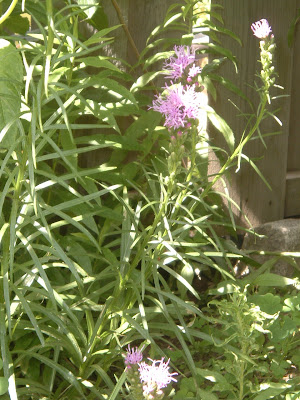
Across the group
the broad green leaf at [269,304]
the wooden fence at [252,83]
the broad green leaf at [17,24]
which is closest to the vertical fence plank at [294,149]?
the wooden fence at [252,83]

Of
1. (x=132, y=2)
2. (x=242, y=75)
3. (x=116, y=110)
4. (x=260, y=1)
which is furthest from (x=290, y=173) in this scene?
(x=116, y=110)

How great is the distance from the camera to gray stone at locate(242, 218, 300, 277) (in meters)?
2.78

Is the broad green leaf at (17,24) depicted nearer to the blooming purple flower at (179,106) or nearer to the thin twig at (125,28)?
the thin twig at (125,28)

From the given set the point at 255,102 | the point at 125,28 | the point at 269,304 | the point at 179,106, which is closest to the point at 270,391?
the point at 269,304

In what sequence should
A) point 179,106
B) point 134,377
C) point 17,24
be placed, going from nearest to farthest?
point 134,377
point 179,106
point 17,24

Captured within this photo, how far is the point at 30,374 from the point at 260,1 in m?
1.82

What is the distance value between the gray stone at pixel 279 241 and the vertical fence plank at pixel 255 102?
4.0 inches

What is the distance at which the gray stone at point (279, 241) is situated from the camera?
278 centimetres

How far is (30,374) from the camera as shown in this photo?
5.98 ft

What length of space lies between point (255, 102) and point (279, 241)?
23.5 inches

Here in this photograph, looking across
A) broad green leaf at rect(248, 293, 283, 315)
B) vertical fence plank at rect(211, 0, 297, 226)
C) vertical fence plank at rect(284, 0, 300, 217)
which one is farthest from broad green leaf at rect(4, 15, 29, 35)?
vertical fence plank at rect(284, 0, 300, 217)

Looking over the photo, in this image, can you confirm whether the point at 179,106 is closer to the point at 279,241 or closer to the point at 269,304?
the point at 269,304

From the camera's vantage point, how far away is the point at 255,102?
287 centimetres

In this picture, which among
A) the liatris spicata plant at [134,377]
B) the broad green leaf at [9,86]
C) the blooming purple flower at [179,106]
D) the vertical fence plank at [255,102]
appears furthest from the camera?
the vertical fence plank at [255,102]
